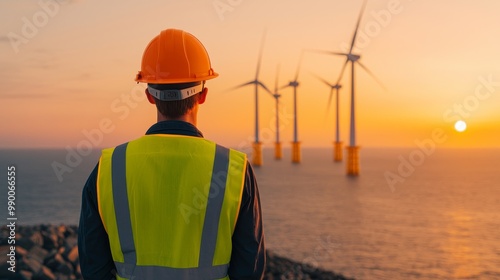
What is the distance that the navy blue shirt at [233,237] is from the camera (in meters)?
2.94

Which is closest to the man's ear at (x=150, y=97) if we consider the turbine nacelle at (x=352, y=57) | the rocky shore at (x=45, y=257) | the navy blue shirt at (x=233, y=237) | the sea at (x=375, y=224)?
the navy blue shirt at (x=233, y=237)

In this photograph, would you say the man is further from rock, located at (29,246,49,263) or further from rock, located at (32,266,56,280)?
rock, located at (29,246,49,263)

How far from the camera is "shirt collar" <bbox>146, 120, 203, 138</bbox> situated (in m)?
2.94

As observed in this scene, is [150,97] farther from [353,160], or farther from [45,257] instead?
[353,160]

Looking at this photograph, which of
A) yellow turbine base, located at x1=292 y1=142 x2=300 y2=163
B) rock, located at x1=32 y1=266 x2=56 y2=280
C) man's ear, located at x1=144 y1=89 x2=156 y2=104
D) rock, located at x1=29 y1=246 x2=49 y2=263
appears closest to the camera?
man's ear, located at x1=144 y1=89 x2=156 y2=104

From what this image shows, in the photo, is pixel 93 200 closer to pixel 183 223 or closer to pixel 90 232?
pixel 90 232

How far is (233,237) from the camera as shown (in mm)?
2992

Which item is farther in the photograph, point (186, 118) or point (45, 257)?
point (45, 257)

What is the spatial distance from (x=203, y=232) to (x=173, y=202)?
23cm

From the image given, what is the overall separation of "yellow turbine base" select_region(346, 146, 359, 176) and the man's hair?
8806 cm

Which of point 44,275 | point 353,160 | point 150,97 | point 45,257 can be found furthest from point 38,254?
point 353,160

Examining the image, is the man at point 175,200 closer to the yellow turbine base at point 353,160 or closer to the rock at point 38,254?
the rock at point 38,254

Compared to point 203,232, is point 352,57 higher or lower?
higher

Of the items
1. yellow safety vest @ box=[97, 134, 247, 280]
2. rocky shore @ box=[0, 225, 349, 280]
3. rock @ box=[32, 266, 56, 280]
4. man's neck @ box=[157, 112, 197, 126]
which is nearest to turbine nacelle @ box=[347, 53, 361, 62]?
rocky shore @ box=[0, 225, 349, 280]
